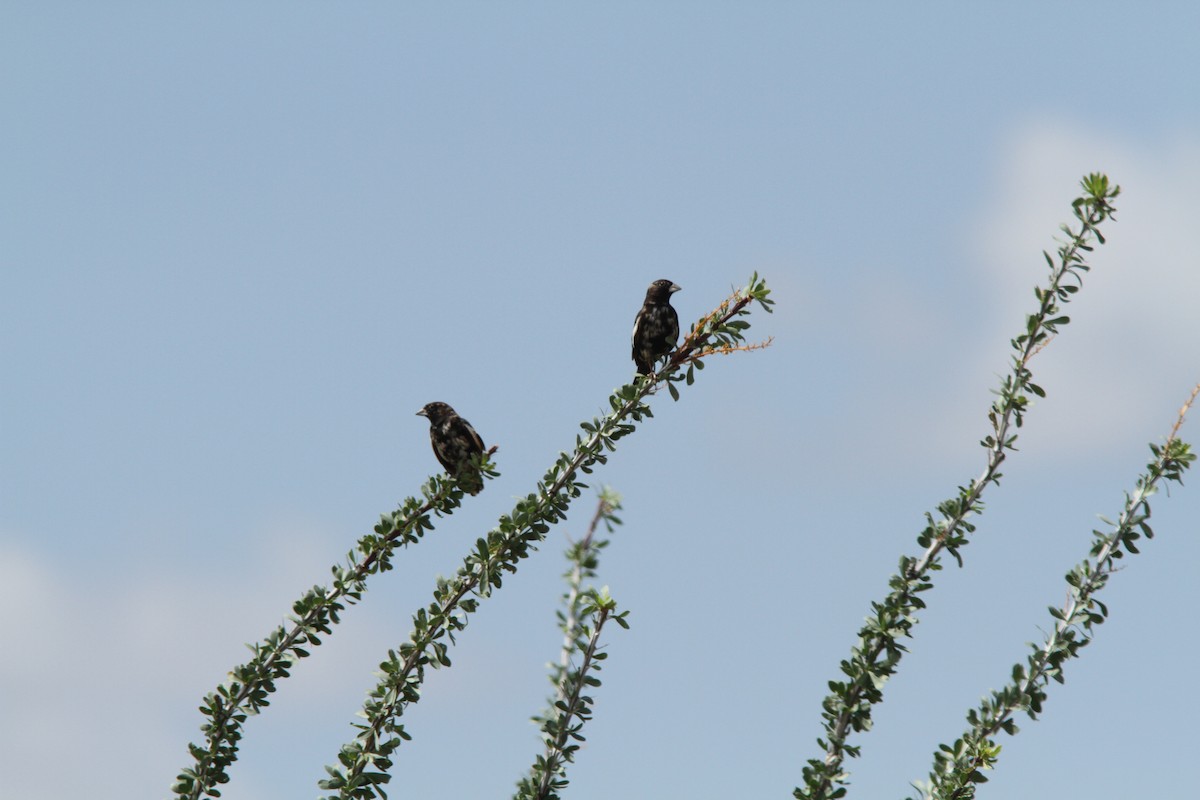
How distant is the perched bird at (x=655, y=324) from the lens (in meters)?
13.9

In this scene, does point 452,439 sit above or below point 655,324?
below

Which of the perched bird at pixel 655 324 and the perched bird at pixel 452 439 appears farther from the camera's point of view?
the perched bird at pixel 655 324

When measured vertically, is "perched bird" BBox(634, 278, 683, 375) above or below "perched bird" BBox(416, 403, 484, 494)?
above

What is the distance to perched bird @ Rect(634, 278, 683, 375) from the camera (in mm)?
13867

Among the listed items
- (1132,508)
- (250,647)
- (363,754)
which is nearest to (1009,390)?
(1132,508)

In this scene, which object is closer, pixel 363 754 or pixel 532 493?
pixel 363 754

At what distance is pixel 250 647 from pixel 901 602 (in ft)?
12.3

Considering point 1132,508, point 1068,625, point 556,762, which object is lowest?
point 556,762

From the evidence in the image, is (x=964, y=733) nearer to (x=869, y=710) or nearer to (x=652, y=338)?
(x=869, y=710)

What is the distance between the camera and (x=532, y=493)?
8.16 meters

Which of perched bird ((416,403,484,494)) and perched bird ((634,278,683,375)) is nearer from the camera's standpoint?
perched bird ((416,403,484,494))

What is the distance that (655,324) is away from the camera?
14.1m

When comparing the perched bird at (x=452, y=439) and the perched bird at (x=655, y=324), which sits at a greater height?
the perched bird at (x=655, y=324)

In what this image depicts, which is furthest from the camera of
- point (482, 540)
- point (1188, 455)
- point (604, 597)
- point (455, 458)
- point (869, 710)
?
point (455, 458)
